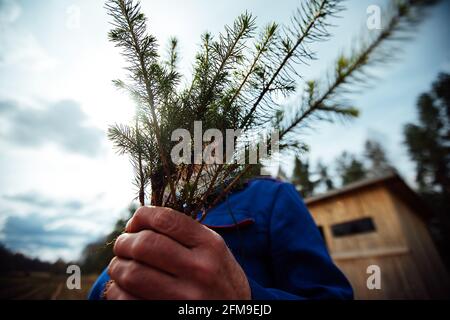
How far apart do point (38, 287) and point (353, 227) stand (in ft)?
35.4

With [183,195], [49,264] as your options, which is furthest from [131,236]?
[49,264]

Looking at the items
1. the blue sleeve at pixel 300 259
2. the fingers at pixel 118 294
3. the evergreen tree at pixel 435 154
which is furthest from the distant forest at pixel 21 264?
the evergreen tree at pixel 435 154

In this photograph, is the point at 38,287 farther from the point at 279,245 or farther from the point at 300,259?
the point at 300,259

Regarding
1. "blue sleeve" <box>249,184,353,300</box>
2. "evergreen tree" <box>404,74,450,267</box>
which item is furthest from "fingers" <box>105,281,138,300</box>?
"evergreen tree" <box>404,74,450,267</box>

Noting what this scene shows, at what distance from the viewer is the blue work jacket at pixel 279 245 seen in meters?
1.60

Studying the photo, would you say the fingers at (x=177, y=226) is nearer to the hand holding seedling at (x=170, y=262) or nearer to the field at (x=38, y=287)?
the hand holding seedling at (x=170, y=262)

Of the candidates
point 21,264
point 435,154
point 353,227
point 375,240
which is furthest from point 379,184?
point 435,154

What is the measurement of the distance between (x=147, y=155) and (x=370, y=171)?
40319 millimetres

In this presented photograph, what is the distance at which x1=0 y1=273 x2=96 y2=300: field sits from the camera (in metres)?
3.07

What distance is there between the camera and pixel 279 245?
1850 mm

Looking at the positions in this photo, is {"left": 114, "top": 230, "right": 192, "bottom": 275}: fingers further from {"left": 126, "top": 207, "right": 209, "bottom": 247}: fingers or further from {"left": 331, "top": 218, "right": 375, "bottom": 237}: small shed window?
{"left": 331, "top": 218, "right": 375, "bottom": 237}: small shed window

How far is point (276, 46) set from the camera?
742mm

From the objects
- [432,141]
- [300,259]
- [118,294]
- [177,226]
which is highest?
[432,141]

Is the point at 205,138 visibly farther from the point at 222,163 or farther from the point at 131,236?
the point at 131,236
